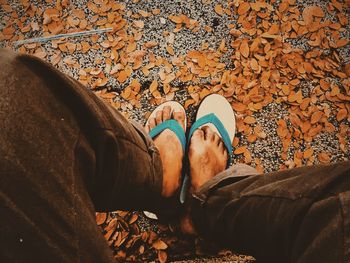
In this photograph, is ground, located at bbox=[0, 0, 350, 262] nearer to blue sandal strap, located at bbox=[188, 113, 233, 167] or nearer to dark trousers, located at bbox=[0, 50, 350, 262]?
blue sandal strap, located at bbox=[188, 113, 233, 167]

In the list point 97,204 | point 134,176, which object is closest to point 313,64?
point 134,176

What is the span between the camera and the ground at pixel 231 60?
153cm

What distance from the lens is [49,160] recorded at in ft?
1.94

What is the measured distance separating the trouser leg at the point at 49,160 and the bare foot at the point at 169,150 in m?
0.58

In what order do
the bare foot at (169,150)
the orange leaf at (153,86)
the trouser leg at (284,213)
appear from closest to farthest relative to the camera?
the trouser leg at (284,213) → the bare foot at (169,150) → the orange leaf at (153,86)

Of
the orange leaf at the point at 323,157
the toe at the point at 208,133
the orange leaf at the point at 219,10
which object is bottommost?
the orange leaf at the point at 323,157

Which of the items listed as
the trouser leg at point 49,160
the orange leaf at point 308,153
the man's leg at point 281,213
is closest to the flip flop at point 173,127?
the man's leg at point 281,213

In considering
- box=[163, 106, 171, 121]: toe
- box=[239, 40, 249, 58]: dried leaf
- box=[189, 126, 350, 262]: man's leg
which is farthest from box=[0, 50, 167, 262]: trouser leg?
box=[239, 40, 249, 58]: dried leaf

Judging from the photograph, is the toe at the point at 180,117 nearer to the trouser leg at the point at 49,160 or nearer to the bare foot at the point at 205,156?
the bare foot at the point at 205,156

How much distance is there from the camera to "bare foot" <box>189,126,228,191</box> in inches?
54.4

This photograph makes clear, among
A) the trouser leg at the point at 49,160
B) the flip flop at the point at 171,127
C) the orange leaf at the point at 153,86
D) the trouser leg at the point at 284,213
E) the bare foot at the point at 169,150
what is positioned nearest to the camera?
the trouser leg at the point at 49,160

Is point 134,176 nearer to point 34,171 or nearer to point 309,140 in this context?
point 34,171

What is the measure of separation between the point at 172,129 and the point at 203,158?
0.64 ft

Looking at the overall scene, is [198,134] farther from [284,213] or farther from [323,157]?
[284,213]
